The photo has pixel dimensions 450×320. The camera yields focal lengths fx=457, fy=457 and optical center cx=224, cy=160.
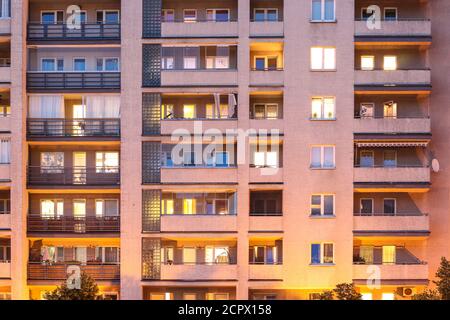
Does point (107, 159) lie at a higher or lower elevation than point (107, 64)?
lower

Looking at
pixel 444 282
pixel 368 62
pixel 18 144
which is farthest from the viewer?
pixel 368 62

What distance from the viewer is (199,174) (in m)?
23.2

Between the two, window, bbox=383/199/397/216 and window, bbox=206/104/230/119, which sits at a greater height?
window, bbox=206/104/230/119

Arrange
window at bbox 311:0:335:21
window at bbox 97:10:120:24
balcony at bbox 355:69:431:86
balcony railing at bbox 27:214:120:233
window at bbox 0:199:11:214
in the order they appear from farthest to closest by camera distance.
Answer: window at bbox 97:10:120:24 → window at bbox 0:199:11:214 → balcony railing at bbox 27:214:120:233 → window at bbox 311:0:335:21 → balcony at bbox 355:69:431:86

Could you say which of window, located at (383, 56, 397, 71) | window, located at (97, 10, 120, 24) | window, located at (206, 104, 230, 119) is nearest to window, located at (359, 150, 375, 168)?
window, located at (383, 56, 397, 71)

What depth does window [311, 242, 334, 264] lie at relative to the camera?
2305cm

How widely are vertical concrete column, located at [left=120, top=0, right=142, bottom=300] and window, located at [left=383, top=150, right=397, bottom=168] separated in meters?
12.9

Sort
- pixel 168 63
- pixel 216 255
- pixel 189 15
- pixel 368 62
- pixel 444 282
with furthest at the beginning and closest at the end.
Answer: pixel 189 15 < pixel 368 62 < pixel 216 255 < pixel 168 63 < pixel 444 282

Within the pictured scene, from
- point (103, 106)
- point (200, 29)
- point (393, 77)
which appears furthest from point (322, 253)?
point (103, 106)

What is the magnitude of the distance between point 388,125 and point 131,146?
13.0 metres

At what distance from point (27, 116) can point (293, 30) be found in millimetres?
14298

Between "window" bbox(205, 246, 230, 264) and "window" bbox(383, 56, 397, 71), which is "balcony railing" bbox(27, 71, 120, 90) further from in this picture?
"window" bbox(383, 56, 397, 71)

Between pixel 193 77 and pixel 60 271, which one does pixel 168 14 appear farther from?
pixel 60 271
